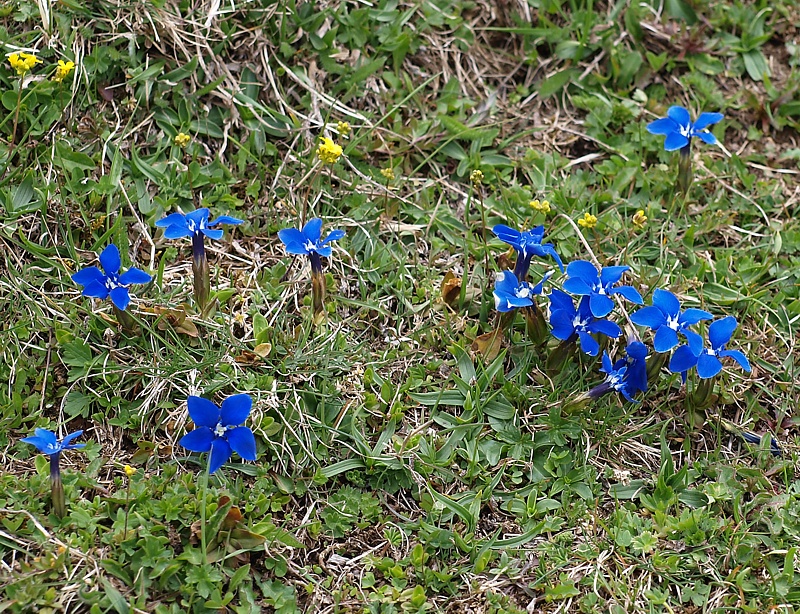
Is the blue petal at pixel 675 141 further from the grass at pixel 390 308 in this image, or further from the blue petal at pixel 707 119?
the grass at pixel 390 308

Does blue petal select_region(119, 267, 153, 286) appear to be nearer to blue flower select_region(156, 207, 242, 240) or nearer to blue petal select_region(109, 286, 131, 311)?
blue petal select_region(109, 286, 131, 311)

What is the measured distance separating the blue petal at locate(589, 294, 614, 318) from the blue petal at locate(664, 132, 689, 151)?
1.04m

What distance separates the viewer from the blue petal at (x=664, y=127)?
3720 millimetres

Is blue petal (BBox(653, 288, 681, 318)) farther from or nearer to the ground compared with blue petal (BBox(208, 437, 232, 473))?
farther from the ground

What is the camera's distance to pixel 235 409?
2680mm

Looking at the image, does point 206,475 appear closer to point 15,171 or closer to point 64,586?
A: point 64,586

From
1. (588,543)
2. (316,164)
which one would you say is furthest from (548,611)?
(316,164)

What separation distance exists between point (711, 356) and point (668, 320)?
0.19 metres

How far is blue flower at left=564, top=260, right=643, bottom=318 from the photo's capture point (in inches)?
117

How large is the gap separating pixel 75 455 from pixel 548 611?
164 cm

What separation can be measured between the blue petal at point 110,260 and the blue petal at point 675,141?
7.56 feet

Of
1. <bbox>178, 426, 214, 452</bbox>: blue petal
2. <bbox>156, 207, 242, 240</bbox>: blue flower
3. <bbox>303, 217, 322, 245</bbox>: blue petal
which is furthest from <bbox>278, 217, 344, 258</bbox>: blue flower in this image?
<bbox>178, 426, 214, 452</bbox>: blue petal

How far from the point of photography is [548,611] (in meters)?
2.72

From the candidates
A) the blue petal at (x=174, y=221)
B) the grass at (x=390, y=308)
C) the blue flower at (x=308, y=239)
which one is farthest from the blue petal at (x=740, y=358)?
the blue petal at (x=174, y=221)
